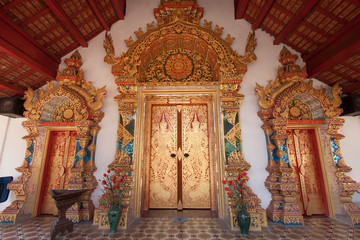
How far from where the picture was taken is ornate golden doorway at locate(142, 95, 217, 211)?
13.9ft

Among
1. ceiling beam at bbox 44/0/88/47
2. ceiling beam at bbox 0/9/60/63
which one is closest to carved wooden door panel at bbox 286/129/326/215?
ceiling beam at bbox 44/0/88/47

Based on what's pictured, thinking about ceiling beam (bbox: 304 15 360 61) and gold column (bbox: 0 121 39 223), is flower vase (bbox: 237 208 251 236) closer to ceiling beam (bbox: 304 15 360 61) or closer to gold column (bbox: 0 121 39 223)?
ceiling beam (bbox: 304 15 360 61)

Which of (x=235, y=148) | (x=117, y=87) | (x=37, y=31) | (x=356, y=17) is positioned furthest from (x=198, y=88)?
(x=37, y=31)

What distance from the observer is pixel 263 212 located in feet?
10.4

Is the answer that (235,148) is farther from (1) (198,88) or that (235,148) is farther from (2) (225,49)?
(2) (225,49)

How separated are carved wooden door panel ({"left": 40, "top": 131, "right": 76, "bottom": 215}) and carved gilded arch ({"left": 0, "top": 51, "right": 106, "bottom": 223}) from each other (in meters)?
0.11

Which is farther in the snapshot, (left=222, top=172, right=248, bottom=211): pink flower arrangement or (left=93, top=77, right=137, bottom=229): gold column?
(left=93, top=77, right=137, bottom=229): gold column

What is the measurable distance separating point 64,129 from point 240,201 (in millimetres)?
4398

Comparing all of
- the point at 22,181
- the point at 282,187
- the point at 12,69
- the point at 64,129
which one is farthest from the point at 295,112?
the point at 12,69

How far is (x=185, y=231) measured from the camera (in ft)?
9.76

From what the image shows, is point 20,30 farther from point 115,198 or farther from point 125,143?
point 115,198

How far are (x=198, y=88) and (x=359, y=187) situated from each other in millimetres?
3936

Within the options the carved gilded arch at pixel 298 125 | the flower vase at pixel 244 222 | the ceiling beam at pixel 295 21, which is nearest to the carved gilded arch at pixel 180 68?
the flower vase at pixel 244 222

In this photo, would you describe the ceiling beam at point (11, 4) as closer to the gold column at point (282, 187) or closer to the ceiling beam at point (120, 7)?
the ceiling beam at point (120, 7)
